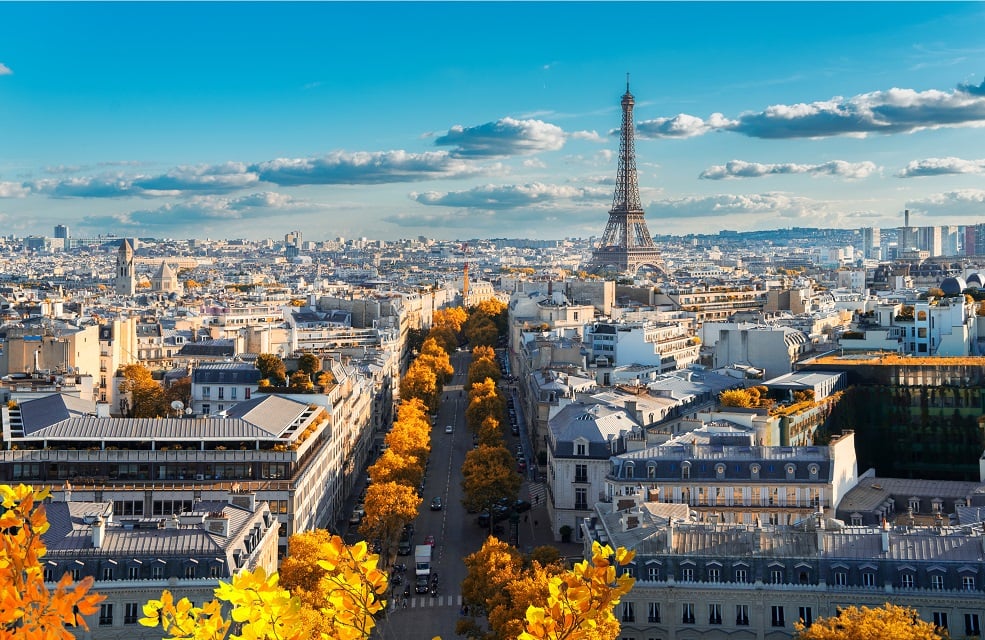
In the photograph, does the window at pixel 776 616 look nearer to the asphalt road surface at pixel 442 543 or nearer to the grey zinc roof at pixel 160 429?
the asphalt road surface at pixel 442 543

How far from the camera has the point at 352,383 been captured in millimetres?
64500

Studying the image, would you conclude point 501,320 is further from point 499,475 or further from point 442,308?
point 499,475

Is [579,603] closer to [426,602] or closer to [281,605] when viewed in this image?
[281,605]

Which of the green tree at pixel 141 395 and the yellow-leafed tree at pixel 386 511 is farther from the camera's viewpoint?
the green tree at pixel 141 395

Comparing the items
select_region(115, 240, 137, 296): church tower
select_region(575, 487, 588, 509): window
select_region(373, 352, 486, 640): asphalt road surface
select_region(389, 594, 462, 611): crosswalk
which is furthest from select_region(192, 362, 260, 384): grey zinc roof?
select_region(115, 240, 137, 296): church tower

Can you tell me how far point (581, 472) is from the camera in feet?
164

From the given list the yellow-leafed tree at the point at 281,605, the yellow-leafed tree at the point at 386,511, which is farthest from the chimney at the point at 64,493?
the yellow-leafed tree at the point at 281,605

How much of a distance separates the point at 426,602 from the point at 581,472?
10.8m

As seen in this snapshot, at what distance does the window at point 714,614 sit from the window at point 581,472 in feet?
58.7

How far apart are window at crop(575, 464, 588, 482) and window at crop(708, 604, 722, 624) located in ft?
58.7

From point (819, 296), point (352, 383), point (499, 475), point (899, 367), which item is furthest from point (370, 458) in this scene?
point (819, 296)

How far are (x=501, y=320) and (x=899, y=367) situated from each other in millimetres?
78658

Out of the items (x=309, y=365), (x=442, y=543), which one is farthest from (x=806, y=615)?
(x=309, y=365)

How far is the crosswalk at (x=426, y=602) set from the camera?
41.4 meters
